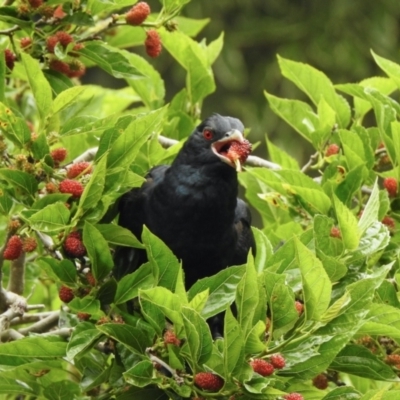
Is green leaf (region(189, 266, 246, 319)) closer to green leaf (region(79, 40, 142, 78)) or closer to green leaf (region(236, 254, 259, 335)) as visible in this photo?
green leaf (region(236, 254, 259, 335))

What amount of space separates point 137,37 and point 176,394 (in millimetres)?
1279

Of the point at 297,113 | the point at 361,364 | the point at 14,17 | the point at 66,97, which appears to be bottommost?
the point at 361,364

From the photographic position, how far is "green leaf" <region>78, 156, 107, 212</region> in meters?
1.96

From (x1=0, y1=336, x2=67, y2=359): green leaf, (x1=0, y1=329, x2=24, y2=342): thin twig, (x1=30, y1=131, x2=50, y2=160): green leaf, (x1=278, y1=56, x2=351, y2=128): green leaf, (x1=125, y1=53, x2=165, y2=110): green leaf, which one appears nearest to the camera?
(x1=0, y1=336, x2=67, y2=359): green leaf

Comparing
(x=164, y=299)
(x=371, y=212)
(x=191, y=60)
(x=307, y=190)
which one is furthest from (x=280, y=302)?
(x=191, y=60)

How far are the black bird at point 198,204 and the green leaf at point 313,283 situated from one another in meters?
0.70

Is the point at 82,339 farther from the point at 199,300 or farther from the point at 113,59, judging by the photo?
the point at 113,59

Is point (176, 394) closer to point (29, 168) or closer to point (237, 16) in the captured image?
point (29, 168)

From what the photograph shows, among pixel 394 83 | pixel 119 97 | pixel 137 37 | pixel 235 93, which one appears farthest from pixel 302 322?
pixel 235 93

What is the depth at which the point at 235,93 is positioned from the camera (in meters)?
9.32

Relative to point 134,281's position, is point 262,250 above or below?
below

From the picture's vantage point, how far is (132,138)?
6.74 feet

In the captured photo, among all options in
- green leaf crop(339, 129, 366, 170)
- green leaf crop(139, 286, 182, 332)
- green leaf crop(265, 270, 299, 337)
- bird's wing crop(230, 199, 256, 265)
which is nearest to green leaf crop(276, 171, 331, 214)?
green leaf crop(339, 129, 366, 170)

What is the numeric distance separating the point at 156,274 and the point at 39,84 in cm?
49
